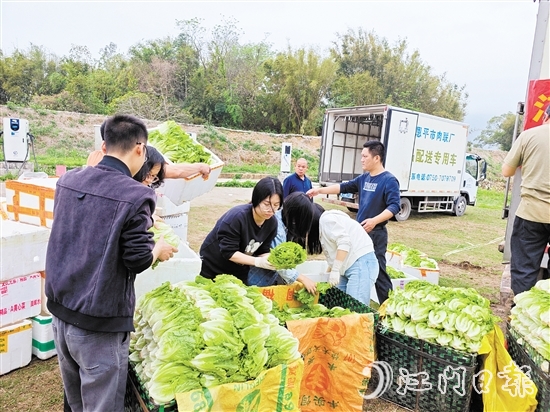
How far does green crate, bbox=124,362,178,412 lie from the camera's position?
1.91 m

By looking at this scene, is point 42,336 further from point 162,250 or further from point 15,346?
point 162,250

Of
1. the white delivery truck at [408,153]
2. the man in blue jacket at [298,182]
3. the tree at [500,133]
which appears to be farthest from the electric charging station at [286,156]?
the tree at [500,133]

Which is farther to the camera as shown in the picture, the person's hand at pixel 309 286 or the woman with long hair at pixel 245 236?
the person's hand at pixel 309 286

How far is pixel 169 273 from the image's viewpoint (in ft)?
11.2

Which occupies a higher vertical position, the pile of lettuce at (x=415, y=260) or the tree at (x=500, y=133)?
Result: the tree at (x=500, y=133)

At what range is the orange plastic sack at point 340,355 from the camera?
2.94 metres

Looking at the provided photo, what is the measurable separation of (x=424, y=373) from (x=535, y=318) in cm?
90

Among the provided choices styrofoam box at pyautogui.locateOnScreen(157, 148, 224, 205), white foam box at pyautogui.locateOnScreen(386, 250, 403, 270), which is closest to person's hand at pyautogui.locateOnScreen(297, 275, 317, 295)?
styrofoam box at pyautogui.locateOnScreen(157, 148, 224, 205)

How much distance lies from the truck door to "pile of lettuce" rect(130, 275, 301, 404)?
10077mm

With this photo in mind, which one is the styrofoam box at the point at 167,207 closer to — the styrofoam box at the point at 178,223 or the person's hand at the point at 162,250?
the styrofoam box at the point at 178,223

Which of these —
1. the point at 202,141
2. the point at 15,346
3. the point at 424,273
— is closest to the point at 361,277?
the point at 424,273

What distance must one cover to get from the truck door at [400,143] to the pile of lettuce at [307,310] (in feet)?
29.4

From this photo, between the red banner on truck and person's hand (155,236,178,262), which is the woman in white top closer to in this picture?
person's hand (155,236,178,262)

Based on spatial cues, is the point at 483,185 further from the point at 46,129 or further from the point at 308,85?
the point at 46,129
